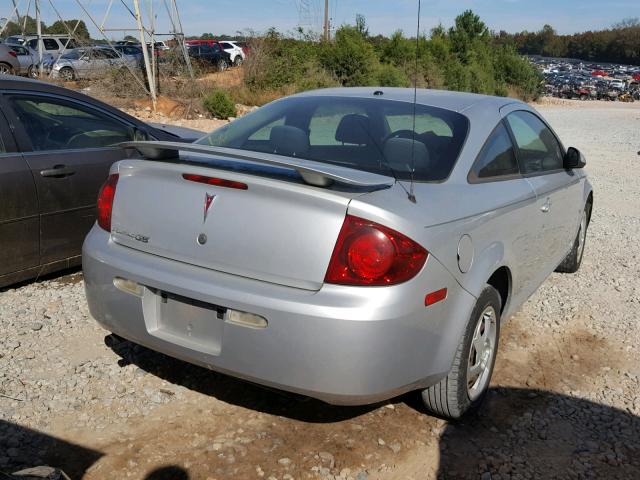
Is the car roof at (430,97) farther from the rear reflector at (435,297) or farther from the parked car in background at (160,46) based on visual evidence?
the parked car in background at (160,46)

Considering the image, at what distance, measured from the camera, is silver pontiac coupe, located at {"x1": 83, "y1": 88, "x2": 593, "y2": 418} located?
2.64 m

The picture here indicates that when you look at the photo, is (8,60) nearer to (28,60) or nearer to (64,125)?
(28,60)

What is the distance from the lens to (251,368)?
2756 millimetres

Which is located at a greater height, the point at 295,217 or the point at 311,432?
the point at 295,217

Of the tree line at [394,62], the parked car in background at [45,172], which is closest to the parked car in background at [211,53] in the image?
the tree line at [394,62]

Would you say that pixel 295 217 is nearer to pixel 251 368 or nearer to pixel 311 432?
pixel 251 368

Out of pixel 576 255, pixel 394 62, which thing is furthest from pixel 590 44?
pixel 576 255

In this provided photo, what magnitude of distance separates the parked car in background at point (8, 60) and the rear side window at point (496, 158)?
72.2 feet

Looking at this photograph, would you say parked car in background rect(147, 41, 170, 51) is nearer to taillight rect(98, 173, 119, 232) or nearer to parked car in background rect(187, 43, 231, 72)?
parked car in background rect(187, 43, 231, 72)

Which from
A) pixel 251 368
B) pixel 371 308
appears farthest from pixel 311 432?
pixel 371 308

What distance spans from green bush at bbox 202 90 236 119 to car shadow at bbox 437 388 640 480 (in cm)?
1732

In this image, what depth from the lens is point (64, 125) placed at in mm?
5141

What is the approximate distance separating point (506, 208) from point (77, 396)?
2.45m

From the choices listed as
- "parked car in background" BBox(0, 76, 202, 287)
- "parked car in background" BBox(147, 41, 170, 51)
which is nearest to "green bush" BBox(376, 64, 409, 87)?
"parked car in background" BBox(147, 41, 170, 51)
